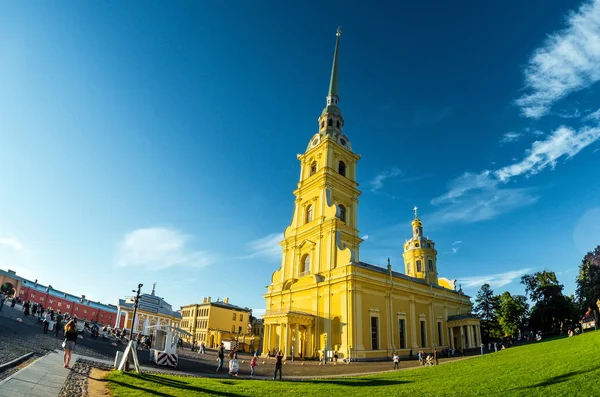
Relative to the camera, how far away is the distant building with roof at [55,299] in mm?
67312

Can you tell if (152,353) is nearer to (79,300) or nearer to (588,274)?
(588,274)

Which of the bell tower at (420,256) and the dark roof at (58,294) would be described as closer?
the bell tower at (420,256)

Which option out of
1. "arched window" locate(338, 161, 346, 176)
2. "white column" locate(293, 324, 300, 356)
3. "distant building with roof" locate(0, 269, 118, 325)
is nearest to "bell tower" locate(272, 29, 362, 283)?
"arched window" locate(338, 161, 346, 176)

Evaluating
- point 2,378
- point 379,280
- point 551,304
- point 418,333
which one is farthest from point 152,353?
point 551,304

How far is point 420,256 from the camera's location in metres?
55.8

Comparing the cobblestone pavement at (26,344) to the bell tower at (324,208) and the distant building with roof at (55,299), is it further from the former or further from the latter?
the distant building with roof at (55,299)

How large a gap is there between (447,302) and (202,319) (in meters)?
43.0

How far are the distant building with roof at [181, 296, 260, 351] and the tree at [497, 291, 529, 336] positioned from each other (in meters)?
41.3

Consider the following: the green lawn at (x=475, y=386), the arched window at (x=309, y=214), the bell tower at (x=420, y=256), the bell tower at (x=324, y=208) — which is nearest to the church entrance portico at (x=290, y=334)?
the bell tower at (x=324, y=208)

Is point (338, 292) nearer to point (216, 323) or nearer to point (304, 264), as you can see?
point (304, 264)

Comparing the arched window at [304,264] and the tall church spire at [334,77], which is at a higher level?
the tall church spire at [334,77]

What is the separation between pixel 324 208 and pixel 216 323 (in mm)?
37354

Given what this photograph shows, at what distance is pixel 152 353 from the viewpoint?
20422mm

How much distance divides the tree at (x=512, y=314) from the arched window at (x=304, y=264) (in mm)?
38575
